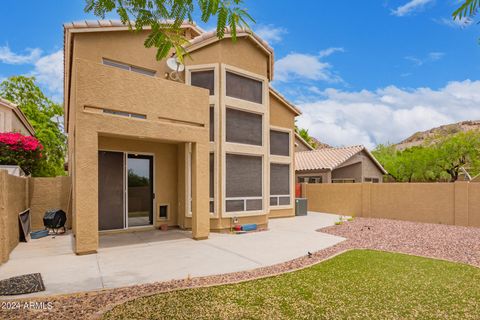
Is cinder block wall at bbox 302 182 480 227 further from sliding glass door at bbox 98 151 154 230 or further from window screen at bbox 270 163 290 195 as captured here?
sliding glass door at bbox 98 151 154 230

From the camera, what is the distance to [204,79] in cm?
1211

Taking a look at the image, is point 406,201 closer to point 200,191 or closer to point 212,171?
point 212,171

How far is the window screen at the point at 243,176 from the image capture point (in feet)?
39.1

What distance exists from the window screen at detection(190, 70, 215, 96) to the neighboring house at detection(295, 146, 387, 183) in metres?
14.3

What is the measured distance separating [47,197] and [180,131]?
6.80m

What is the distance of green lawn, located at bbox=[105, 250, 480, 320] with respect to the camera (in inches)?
181

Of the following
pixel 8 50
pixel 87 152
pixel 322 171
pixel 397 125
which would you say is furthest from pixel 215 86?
pixel 397 125

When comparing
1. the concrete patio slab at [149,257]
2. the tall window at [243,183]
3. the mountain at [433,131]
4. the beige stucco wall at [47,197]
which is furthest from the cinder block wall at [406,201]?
the mountain at [433,131]

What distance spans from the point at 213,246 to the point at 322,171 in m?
16.6

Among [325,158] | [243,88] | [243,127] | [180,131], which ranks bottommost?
[325,158]

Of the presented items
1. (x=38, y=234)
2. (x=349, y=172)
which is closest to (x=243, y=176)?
(x=38, y=234)

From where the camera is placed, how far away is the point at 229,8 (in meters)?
3.13

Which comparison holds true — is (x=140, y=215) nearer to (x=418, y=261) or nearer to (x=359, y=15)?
(x=418, y=261)

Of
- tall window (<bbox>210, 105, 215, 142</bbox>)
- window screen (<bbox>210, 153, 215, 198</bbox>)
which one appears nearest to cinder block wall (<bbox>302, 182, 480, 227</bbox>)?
window screen (<bbox>210, 153, 215, 198</bbox>)
